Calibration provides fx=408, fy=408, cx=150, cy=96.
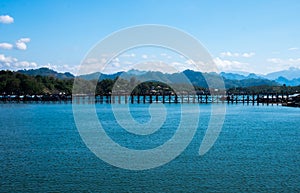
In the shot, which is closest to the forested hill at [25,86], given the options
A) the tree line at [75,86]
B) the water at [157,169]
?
the tree line at [75,86]

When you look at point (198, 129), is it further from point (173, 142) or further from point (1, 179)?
point (1, 179)

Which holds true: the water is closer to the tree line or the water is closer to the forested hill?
the tree line

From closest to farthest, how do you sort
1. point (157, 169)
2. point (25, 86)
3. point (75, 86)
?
point (157, 169)
point (25, 86)
point (75, 86)

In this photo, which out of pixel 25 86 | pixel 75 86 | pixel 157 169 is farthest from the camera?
pixel 75 86

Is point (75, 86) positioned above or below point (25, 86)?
above

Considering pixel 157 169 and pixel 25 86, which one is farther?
pixel 25 86

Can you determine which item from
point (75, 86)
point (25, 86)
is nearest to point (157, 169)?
point (25, 86)

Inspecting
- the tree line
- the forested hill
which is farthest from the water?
the forested hill

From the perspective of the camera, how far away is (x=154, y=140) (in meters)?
31.1

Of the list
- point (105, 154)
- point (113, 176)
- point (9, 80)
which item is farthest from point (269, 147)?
point (9, 80)

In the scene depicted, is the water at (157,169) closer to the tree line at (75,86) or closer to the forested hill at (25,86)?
the tree line at (75,86)

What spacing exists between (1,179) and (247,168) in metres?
11.6

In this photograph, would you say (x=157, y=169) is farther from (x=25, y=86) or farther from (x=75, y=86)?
(x=75, y=86)

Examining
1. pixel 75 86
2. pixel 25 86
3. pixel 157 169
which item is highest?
pixel 75 86
